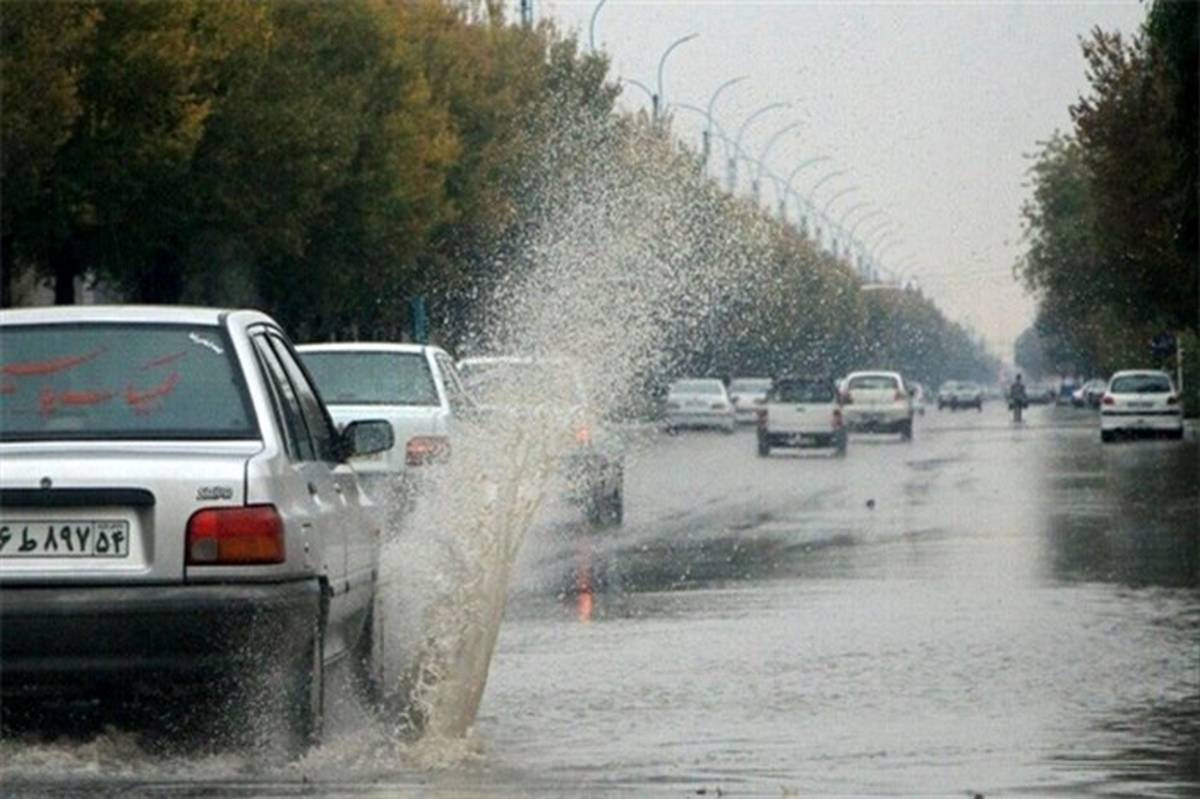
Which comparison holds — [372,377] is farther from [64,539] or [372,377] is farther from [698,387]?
[698,387]

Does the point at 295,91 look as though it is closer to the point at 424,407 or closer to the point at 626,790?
the point at 424,407

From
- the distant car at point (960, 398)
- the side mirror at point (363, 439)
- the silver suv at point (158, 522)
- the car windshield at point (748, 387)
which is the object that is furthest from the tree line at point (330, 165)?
the distant car at point (960, 398)

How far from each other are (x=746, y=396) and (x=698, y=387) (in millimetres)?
12080

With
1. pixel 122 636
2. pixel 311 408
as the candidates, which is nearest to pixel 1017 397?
pixel 311 408

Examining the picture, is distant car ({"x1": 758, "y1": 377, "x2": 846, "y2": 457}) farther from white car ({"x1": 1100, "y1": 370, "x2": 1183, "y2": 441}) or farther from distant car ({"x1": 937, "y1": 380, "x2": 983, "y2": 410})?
distant car ({"x1": 937, "y1": 380, "x2": 983, "y2": 410})

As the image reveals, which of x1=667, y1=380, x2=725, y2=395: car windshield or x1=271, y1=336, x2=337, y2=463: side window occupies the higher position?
x1=271, y1=336, x2=337, y2=463: side window

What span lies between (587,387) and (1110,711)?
38.5ft

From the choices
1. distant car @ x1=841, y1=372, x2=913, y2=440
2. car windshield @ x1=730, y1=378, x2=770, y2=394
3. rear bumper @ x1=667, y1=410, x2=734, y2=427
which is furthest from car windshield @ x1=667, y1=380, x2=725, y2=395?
distant car @ x1=841, y1=372, x2=913, y2=440

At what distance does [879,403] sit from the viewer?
70.6 metres

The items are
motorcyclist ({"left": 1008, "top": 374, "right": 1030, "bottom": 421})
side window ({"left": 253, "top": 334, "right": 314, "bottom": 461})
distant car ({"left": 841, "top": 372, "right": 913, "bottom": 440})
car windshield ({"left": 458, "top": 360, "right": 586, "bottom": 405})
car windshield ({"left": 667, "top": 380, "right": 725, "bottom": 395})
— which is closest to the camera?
side window ({"left": 253, "top": 334, "right": 314, "bottom": 461})

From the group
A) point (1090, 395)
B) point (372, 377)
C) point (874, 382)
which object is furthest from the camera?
point (1090, 395)

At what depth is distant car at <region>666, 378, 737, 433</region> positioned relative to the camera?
82.8 meters

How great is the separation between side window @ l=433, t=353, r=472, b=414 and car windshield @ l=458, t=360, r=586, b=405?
287mm

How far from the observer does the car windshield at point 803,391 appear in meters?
58.0
